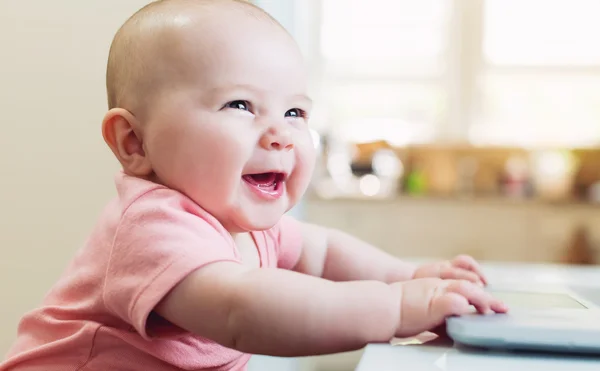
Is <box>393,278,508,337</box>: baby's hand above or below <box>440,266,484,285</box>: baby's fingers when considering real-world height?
above

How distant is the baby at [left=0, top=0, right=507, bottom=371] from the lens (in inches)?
20.6

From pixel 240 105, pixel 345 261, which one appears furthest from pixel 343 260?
pixel 240 105

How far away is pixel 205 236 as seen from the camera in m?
0.58

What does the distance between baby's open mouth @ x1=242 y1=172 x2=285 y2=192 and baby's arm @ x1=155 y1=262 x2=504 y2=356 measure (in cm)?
12

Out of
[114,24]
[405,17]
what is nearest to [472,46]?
[405,17]

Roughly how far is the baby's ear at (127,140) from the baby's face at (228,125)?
0.02m

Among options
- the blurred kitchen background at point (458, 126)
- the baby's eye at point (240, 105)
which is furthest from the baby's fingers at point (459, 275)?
the blurred kitchen background at point (458, 126)

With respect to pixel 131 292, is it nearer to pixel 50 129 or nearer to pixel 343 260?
pixel 343 260

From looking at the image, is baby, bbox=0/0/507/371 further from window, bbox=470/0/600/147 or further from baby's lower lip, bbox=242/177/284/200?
window, bbox=470/0/600/147

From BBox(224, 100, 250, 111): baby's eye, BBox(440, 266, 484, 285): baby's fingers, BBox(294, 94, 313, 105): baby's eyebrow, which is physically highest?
BBox(294, 94, 313, 105): baby's eyebrow

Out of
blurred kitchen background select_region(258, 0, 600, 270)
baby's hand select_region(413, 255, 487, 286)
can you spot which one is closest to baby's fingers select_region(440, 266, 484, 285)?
baby's hand select_region(413, 255, 487, 286)

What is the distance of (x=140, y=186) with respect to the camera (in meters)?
0.63

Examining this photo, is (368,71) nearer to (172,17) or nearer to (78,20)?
(78,20)

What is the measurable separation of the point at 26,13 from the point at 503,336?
2.57 feet
